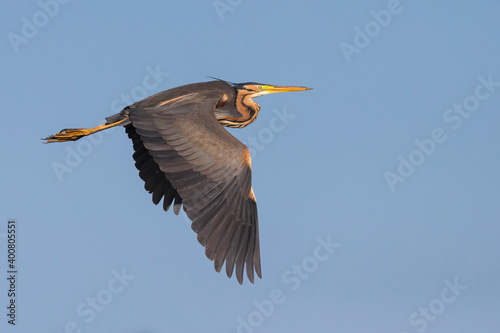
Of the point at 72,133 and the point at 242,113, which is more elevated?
the point at 72,133

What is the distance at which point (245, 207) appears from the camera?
10266mm

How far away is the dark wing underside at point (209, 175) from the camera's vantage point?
9844 millimetres

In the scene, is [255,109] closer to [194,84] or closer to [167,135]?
[194,84]

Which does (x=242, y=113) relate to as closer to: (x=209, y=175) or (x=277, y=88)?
(x=277, y=88)

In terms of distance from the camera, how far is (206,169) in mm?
10086

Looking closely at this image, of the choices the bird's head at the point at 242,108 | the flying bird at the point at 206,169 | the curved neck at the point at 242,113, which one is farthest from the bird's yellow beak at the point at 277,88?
the flying bird at the point at 206,169

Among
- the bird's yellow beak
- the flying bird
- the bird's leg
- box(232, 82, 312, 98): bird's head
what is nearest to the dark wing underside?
the flying bird

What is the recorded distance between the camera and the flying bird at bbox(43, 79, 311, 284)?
985 cm

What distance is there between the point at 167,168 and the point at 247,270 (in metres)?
1.52

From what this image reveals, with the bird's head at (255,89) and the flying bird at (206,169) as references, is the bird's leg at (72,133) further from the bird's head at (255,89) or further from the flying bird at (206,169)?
the bird's head at (255,89)

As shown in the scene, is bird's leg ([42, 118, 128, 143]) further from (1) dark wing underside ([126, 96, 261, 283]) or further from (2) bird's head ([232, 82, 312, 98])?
(2) bird's head ([232, 82, 312, 98])

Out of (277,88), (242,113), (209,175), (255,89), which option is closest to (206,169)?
(209,175)

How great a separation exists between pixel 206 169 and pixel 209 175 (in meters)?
0.08

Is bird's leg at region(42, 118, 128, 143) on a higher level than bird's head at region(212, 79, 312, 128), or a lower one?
higher
